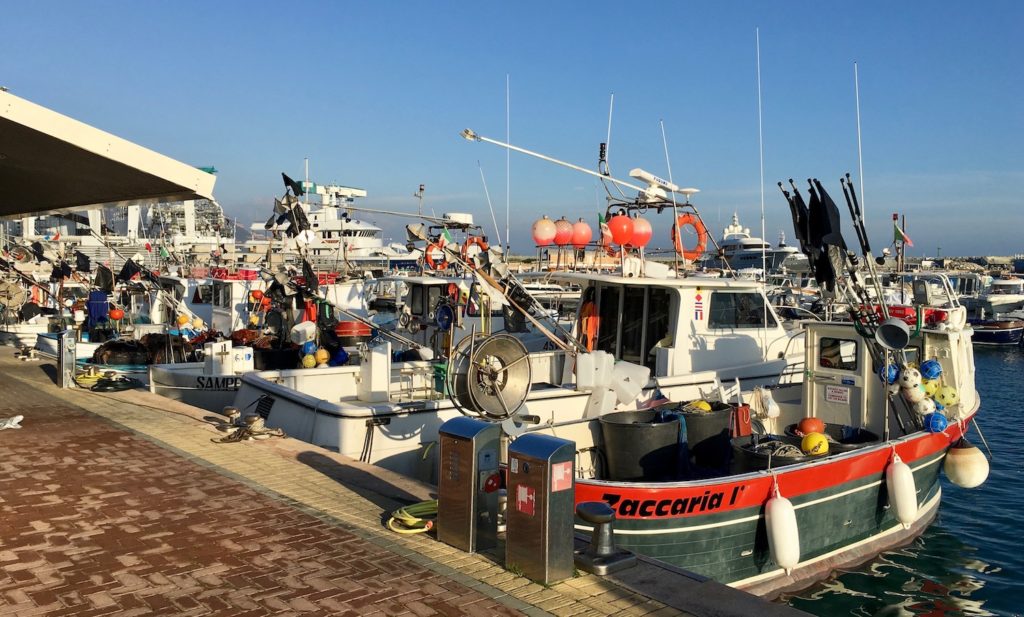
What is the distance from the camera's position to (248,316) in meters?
22.8

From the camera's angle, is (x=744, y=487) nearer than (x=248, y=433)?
Yes

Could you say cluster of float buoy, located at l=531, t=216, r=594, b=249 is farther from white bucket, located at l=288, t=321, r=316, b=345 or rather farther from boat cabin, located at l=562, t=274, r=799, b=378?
white bucket, located at l=288, t=321, r=316, b=345

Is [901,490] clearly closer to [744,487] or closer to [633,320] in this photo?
[744,487]

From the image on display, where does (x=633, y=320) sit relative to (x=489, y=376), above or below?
above

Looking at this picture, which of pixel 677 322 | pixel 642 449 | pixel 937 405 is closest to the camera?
pixel 642 449

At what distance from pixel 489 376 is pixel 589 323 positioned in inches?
245

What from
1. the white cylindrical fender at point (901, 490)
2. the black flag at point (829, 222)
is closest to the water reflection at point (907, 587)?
the white cylindrical fender at point (901, 490)

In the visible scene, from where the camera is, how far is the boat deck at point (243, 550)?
15.8 feet

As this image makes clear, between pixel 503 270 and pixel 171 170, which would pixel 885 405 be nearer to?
pixel 503 270

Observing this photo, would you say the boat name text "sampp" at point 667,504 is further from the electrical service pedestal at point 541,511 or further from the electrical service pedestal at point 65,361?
the electrical service pedestal at point 65,361

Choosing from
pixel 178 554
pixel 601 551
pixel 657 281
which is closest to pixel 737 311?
pixel 657 281

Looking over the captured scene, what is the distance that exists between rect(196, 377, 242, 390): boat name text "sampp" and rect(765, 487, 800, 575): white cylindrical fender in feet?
29.6

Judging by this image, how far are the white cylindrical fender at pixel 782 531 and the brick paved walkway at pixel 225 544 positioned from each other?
3.62 meters

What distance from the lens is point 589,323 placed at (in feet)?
44.5
